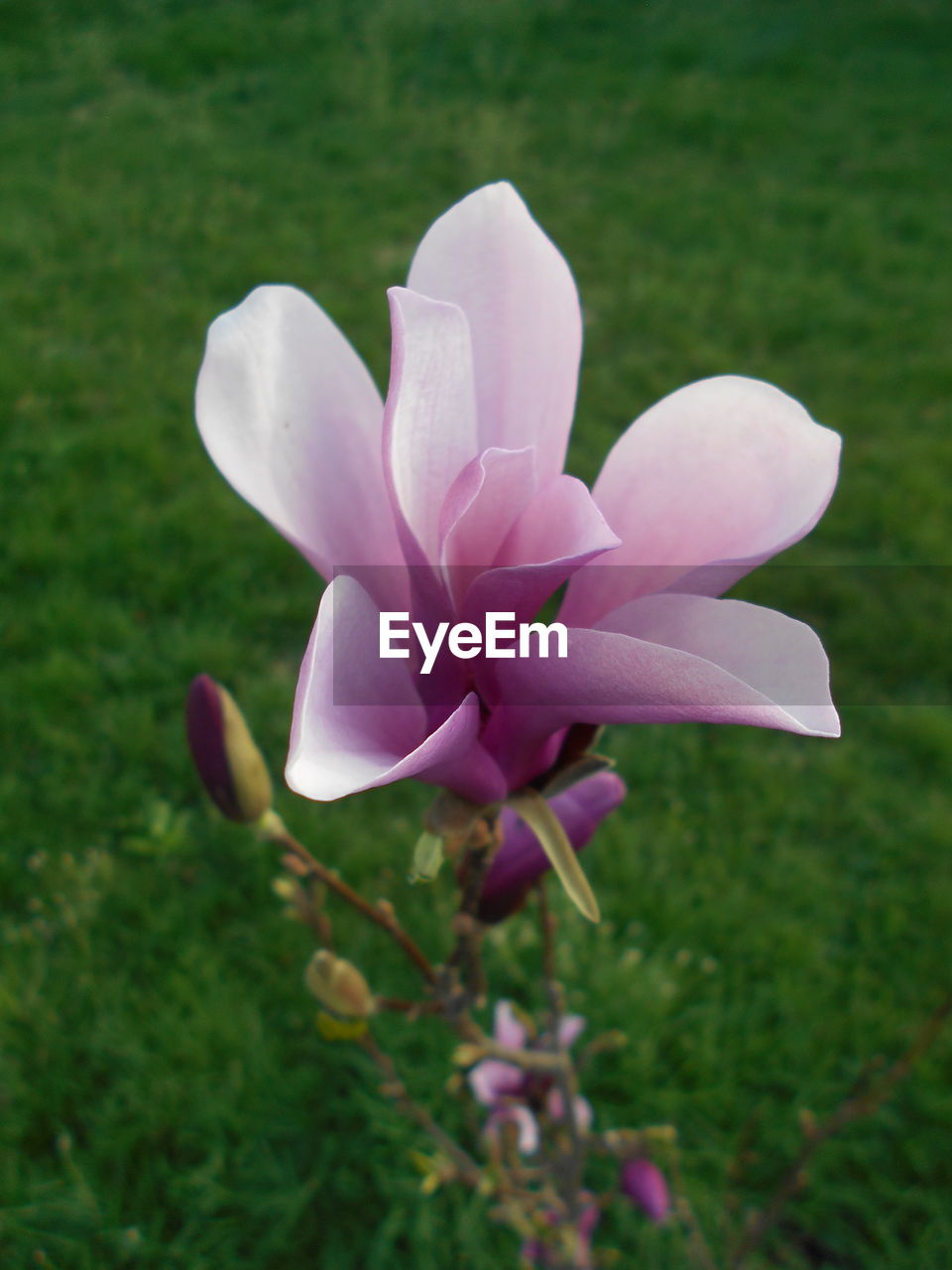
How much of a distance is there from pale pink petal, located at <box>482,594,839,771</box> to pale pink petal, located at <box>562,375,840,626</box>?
0.11ft

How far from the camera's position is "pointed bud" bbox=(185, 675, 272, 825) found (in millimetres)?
614

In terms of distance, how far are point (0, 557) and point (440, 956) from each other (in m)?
1.34

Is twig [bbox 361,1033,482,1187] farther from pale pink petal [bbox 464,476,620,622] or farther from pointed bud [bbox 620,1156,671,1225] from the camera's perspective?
pale pink petal [bbox 464,476,620,622]


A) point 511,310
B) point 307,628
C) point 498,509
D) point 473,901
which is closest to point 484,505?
point 498,509

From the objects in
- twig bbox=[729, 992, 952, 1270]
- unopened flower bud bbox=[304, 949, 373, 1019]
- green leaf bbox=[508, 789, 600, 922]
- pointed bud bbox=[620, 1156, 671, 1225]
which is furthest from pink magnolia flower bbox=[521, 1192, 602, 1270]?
green leaf bbox=[508, 789, 600, 922]

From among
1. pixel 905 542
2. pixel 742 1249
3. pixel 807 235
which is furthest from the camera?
pixel 807 235

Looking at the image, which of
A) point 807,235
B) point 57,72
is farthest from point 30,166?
point 807,235

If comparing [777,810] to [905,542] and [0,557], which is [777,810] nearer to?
[905,542]

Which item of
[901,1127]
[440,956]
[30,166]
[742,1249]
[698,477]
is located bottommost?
[901,1127]

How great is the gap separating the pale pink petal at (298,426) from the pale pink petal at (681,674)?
0.35 feet

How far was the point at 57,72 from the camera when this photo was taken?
4.24 m

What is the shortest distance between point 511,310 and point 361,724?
0.71 ft

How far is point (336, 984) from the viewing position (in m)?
0.69

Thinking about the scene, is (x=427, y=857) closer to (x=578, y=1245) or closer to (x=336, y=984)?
(x=336, y=984)
